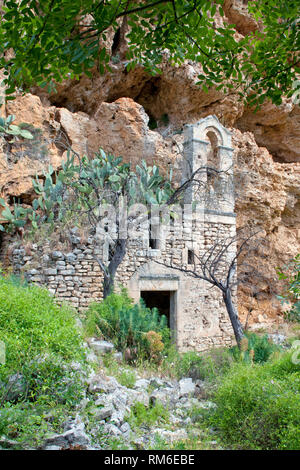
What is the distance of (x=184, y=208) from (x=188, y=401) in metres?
5.44

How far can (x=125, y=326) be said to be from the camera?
23.3 feet

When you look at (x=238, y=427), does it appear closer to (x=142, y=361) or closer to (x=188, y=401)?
(x=188, y=401)

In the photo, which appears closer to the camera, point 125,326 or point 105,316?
point 125,326

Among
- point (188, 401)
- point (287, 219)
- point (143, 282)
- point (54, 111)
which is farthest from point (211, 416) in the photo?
point (287, 219)

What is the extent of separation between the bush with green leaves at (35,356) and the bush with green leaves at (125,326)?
2.20 meters

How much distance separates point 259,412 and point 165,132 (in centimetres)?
1069

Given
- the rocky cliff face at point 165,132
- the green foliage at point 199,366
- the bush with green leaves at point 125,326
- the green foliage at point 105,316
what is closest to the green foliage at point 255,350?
the green foliage at point 199,366

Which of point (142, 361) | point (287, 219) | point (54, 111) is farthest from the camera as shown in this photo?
point (287, 219)

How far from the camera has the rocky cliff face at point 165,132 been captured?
11164mm

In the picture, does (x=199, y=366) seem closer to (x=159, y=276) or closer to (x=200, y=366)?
(x=200, y=366)

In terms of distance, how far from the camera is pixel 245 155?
13.3m

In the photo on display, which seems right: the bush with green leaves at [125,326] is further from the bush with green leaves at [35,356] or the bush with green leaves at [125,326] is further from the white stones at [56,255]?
the bush with green leaves at [35,356]

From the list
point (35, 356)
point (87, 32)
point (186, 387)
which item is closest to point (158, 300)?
point (186, 387)

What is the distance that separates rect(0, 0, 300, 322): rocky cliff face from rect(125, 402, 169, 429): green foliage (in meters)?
7.56
